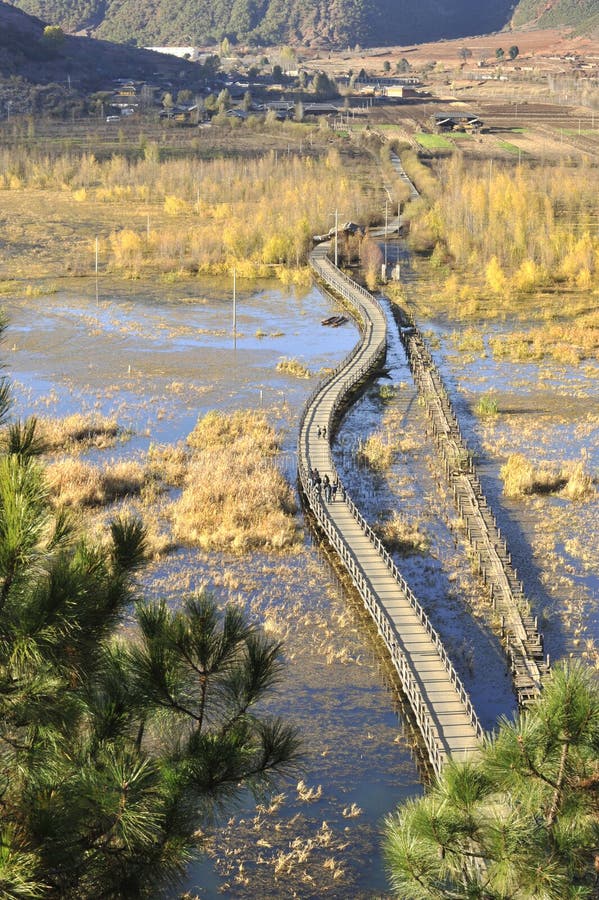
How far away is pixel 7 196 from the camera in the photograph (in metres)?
82.8

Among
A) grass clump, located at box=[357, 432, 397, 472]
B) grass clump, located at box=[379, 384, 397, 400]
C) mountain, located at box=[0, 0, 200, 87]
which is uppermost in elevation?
mountain, located at box=[0, 0, 200, 87]

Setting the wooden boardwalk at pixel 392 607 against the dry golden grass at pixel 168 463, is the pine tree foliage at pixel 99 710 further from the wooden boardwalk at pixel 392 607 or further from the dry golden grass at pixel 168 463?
the dry golden grass at pixel 168 463

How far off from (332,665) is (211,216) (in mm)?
57933

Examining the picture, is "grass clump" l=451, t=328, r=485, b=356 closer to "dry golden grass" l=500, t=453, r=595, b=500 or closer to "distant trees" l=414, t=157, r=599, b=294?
"distant trees" l=414, t=157, r=599, b=294

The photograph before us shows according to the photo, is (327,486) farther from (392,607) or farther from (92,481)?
(392,607)

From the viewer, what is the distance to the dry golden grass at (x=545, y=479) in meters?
31.1

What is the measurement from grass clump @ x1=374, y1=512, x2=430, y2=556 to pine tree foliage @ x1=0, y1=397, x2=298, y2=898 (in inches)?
706

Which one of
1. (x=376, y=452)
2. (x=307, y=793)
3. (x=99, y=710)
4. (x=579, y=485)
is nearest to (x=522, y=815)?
(x=99, y=710)

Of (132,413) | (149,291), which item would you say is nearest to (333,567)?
(132,413)

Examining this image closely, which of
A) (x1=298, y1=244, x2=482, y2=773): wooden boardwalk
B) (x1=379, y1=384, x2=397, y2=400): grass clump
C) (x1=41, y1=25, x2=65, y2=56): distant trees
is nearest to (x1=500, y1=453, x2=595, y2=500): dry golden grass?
(x1=298, y1=244, x2=482, y2=773): wooden boardwalk

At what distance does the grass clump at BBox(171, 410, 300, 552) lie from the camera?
91.0ft

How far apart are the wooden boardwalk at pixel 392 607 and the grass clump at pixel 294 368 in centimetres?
393

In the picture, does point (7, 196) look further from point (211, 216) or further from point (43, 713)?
point (43, 713)

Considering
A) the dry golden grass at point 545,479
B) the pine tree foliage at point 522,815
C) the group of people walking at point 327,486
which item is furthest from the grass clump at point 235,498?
the pine tree foliage at point 522,815
